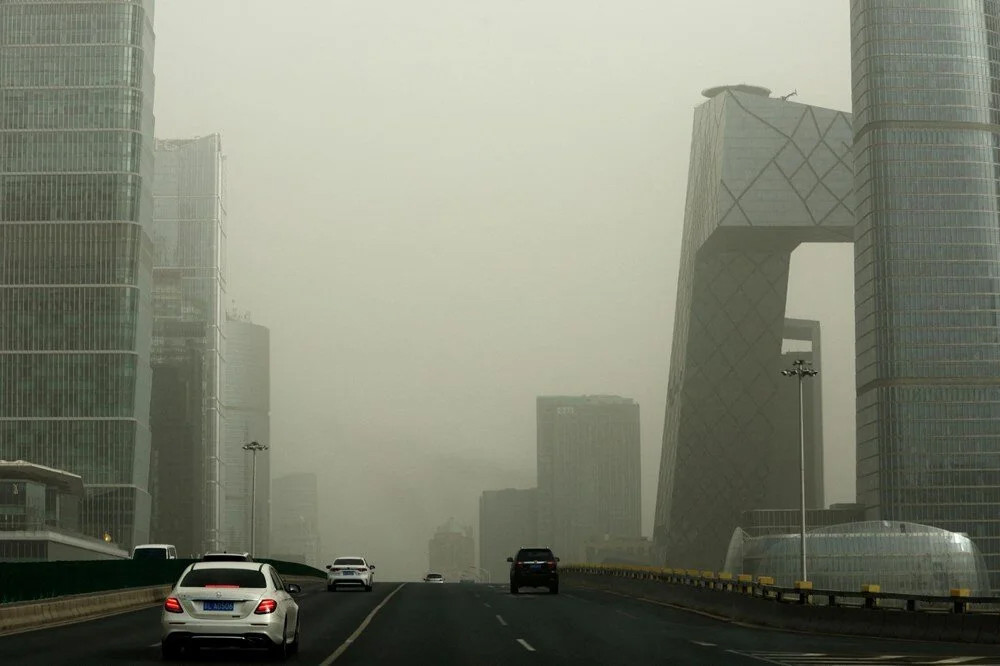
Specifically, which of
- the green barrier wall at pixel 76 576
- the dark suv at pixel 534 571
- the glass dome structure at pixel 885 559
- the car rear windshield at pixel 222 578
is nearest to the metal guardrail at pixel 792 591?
the dark suv at pixel 534 571

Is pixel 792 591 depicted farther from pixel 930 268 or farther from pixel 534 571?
pixel 930 268

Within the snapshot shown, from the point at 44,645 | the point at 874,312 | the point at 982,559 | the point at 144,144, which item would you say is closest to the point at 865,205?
the point at 874,312

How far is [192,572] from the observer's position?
24.0m

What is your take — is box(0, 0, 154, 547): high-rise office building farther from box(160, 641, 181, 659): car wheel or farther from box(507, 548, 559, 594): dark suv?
box(160, 641, 181, 659): car wheel

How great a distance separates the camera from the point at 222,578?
23.9 metres

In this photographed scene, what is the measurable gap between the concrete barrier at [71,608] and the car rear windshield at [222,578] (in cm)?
1066

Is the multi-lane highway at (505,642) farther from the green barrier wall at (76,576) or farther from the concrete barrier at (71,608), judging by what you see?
the green barrier wall at (76,576)

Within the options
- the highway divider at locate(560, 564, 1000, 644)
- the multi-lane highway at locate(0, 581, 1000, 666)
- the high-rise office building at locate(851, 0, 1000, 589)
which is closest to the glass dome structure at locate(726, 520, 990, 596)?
the high-rise office building at locate(851, 0, 1000, 589)

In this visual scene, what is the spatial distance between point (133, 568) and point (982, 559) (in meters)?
139

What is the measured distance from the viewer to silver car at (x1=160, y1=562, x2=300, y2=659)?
907 inches

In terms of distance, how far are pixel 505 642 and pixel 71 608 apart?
16.0 meters

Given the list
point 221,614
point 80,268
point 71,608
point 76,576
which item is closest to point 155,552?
point 76,576

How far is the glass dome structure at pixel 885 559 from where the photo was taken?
157 meters

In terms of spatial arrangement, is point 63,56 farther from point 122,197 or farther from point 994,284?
point 994,284
